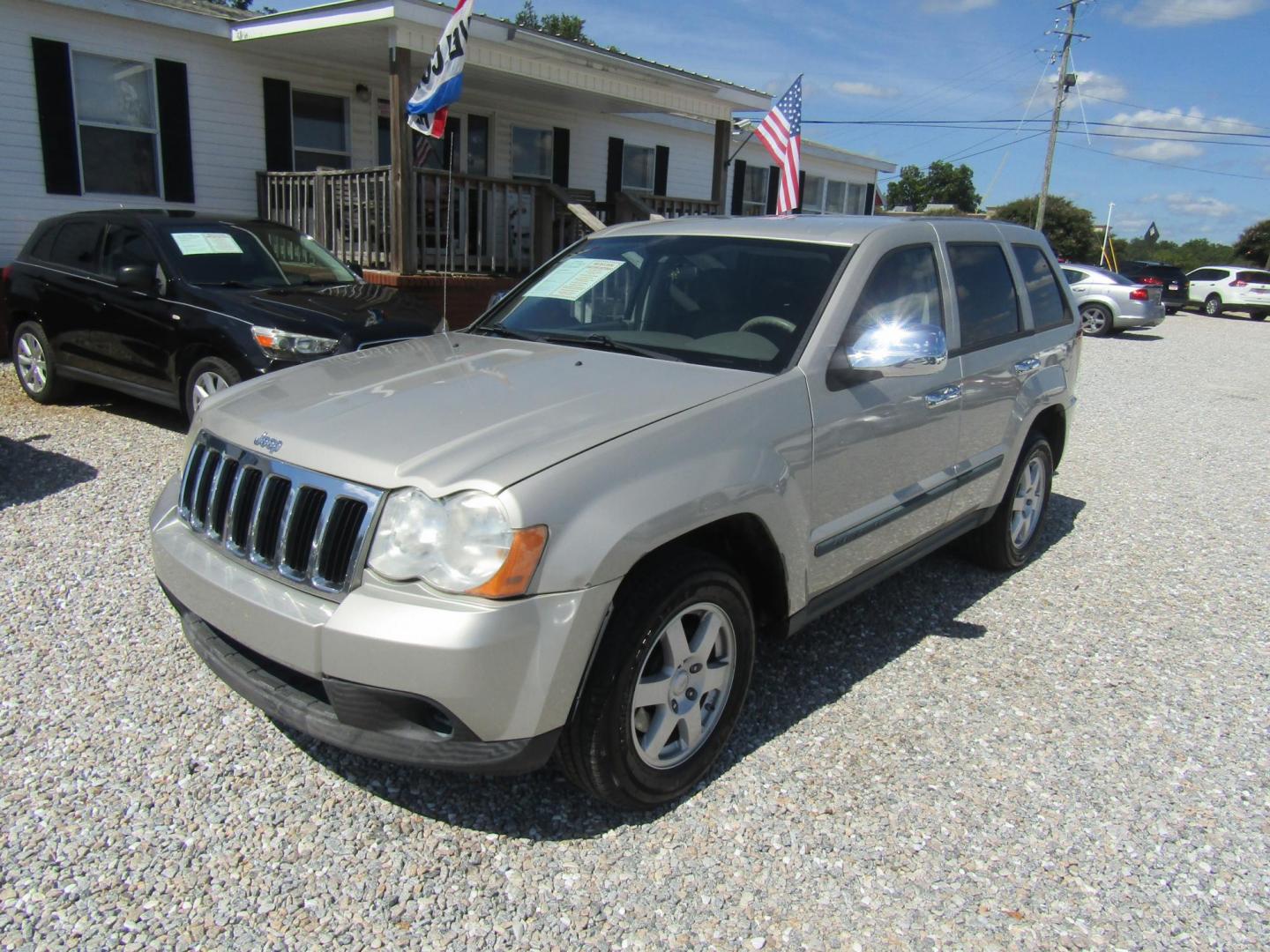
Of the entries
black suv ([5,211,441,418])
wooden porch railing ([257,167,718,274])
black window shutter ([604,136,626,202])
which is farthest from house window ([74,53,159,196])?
black window shutter ([604,136,626,202])

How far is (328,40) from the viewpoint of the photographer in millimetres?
10656

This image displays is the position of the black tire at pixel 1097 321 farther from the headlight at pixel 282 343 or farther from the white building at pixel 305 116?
the headlight at pixel 282 343

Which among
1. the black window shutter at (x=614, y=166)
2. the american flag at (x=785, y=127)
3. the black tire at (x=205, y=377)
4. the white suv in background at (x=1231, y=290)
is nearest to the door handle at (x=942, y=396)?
the black tire at (x=205, y=377)

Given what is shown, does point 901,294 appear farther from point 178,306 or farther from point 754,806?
point 178,306

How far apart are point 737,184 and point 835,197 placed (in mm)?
5465

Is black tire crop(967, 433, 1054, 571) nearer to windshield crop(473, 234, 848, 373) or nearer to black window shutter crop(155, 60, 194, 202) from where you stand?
windshield crop(473, 234, 848, 373)

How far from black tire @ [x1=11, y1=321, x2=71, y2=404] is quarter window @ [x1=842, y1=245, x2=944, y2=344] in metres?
6.79

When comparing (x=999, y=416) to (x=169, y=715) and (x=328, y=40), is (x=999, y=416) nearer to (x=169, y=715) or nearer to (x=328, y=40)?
(x=169, y=715)

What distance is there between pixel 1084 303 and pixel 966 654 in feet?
59.5

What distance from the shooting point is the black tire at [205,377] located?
620 cm

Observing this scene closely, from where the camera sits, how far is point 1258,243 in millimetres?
41969

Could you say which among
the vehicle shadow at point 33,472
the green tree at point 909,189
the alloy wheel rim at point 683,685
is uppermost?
the green tree at point 909,189

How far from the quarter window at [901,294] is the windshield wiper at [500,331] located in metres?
1.29

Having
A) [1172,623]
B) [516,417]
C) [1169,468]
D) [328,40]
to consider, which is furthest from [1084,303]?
[516,417]
